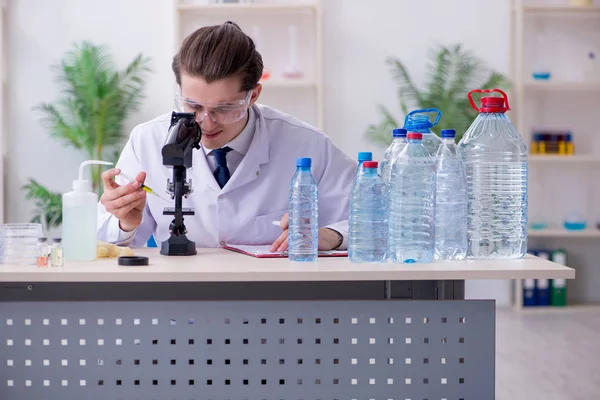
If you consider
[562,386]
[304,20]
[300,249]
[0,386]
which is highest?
[304,20]

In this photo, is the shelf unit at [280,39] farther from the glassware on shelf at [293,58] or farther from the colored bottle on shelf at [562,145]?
the colored bottle on shelf at [562,145]

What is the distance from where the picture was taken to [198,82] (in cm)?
200

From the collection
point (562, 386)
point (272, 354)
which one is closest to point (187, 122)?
point (272, 354)

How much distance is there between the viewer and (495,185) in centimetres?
183

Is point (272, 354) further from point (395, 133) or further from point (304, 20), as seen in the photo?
point (304, 20)

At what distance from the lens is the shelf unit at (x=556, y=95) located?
5336 millimetres

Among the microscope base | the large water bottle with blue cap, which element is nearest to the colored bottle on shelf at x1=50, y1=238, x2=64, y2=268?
the microscope base

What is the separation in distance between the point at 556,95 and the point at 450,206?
4029 millimetres

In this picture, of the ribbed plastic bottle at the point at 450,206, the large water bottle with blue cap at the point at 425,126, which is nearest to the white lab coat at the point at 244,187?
the large water bottle with blue cap at the point at 425,126

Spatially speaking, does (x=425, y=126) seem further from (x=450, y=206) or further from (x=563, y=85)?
(x=563, y=85)

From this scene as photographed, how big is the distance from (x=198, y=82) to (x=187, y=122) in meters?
0.15

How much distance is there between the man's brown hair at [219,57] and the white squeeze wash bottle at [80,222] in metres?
0.38

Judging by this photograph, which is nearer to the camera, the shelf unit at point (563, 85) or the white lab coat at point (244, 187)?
the white lab coat at point (244, 187)

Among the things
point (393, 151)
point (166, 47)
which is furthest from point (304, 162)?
point (166, 47)
